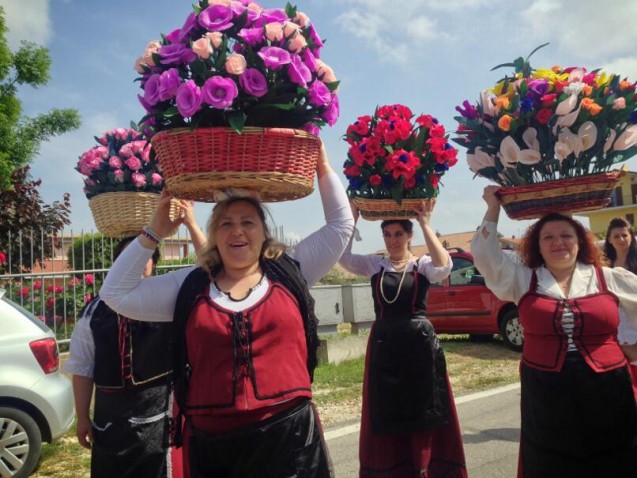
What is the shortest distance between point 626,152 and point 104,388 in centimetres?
304

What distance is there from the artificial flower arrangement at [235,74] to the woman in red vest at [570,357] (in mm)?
1466

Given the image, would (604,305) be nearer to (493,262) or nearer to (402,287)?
(493,262)

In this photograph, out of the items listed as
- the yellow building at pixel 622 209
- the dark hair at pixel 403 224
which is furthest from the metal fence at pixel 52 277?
the yellow building at pixel 622 209

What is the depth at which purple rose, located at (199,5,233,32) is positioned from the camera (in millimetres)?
2209

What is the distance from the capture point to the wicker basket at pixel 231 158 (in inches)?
83.6

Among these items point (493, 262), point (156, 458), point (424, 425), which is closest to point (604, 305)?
point (493, 262)

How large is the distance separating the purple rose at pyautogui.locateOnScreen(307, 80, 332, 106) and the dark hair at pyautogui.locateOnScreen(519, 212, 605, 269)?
1561 mm

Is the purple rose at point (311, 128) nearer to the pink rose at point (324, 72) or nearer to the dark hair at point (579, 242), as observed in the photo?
the pink rose at point (324, 72)

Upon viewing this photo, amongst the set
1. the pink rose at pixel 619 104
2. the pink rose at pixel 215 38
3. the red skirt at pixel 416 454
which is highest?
the pink rose at pixel 215 38

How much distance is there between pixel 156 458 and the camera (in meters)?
2.77

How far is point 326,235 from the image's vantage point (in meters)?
2.56

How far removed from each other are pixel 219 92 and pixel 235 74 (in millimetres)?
116

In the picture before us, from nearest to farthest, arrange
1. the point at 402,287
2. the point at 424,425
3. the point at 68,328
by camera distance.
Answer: the point at 424,425 → the point at 402,287 → the point at 68,328

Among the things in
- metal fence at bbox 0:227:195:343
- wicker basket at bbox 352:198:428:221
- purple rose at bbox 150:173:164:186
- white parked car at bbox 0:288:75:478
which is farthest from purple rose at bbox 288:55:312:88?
metal fence at bbox 0:227:195:343
